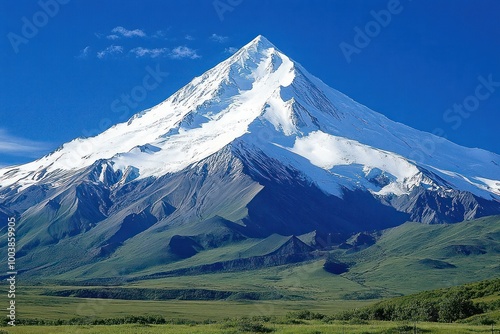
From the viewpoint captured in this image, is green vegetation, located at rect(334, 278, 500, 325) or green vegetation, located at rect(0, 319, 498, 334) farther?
green vegetation, located at rect(334, 278, 500, 325)

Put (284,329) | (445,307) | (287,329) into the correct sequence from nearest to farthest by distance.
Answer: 1. (287,329)
2. (284,329)
3. (445,307)

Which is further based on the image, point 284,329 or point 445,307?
point 445,307

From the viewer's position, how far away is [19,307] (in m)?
190

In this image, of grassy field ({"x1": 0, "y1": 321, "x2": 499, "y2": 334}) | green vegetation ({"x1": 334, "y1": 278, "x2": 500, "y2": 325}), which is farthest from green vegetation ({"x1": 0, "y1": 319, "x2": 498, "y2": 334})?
green vegetation ({"x1": 334, "y1": 278, "x2": 500, "y2": 325})

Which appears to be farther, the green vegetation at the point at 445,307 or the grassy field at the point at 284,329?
the green vegetation at the point at 445,307

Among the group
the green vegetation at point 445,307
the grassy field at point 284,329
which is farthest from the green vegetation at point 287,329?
the green vegetation at point 445,307

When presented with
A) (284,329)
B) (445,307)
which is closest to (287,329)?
(284,329)

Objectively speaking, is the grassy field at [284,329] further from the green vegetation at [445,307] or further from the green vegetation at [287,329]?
the green vegetation at [445,307]

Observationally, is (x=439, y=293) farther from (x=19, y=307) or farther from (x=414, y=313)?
(x=19, y=307)

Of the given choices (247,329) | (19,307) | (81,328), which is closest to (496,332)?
(247,329)

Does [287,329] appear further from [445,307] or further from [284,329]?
[445,307]

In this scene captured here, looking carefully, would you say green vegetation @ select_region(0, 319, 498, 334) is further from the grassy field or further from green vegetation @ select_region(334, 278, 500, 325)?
green vegetation @ select_region(334, 278, 500, 325)

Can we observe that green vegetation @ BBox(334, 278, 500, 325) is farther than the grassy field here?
Yes

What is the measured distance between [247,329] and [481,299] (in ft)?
114
